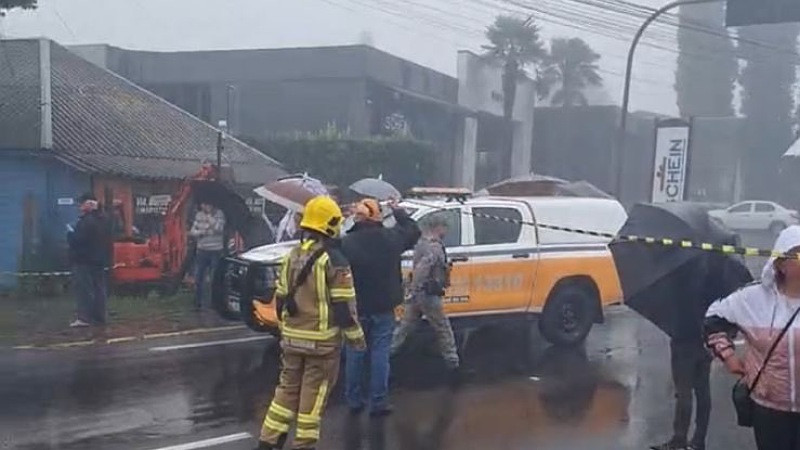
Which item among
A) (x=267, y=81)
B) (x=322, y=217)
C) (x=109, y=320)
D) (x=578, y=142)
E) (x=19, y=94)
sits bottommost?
(x=109, y=320)

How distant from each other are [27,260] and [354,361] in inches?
415

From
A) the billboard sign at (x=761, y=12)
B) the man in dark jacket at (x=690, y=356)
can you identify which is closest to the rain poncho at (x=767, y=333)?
the man in dark jacket at (x=690, y=356)

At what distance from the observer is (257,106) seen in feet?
112

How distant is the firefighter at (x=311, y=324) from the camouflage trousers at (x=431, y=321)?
320 centimetres

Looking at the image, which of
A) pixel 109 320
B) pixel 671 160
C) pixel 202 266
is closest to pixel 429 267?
pixel 109 320

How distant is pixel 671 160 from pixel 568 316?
31.5 feet

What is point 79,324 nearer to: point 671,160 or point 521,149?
point 671,160

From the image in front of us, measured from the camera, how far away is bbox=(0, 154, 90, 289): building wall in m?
17.7

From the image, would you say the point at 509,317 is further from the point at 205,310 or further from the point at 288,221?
the point at 205,310

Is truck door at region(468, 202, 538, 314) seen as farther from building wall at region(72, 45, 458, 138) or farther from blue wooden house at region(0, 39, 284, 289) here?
building wall at region(72, 45, 458, 138)

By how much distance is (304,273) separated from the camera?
23.4 feet

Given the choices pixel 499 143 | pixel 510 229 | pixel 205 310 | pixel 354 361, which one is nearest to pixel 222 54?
pixel 499 143

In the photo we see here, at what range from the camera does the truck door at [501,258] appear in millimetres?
12023

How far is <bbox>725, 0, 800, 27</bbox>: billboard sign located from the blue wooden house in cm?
1152
